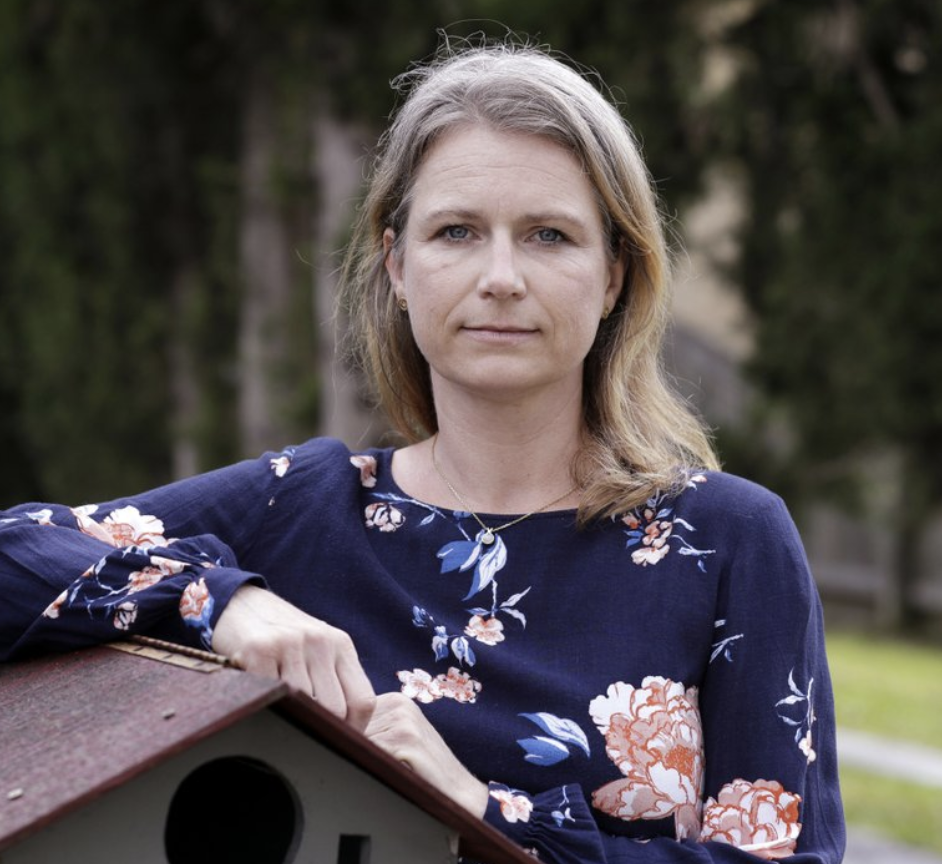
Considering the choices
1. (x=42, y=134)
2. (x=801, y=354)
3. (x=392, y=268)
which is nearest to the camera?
(x=392, y=268)

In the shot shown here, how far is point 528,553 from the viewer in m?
2.16

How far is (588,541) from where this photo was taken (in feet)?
7.10

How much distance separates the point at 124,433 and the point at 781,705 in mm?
9183

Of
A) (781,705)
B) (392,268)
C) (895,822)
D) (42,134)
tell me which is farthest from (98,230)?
(781,705)

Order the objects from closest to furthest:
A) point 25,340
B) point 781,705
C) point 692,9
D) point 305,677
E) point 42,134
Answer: point 305,677 → point 781,705 → point 692,9 → point 42,134 → point 25,340

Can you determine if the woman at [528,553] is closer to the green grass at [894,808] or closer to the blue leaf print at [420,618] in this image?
the blue leaf print at [420,618]

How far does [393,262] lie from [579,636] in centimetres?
66

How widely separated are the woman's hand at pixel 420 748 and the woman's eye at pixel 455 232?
0.63 metres

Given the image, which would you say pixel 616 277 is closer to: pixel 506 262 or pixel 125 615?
pixel 506 262

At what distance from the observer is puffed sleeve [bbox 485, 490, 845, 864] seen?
1926 mm

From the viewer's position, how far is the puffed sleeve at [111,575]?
185 cm

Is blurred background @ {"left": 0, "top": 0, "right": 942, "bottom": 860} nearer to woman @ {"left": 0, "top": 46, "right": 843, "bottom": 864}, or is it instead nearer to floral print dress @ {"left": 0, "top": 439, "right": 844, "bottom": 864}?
woman @ {"left": 0, "top": 46, "right": 843, "bottom": 864}

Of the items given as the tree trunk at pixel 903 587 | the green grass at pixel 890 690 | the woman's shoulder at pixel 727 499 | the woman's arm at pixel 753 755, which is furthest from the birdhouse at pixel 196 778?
the tree trunk at pixel 903 587

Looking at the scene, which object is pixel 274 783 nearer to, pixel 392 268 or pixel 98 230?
pixel 392 268
